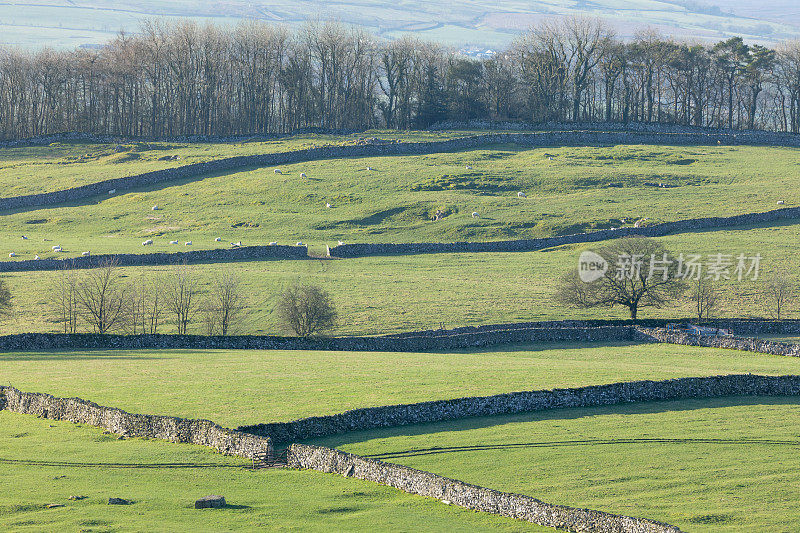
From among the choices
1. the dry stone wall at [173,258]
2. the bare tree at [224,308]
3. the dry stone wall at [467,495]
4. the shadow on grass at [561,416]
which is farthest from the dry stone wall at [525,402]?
the dry stone wall at [173,258]

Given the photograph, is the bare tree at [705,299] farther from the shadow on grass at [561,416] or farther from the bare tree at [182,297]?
the bare tree at [182,297]

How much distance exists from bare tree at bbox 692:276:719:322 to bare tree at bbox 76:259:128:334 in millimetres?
37041

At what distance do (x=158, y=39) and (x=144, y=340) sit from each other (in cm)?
9589

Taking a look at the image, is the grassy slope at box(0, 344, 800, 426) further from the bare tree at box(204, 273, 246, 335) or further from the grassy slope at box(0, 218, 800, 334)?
the bare tree at box(204, 273, 246, 335)

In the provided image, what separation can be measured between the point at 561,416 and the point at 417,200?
173 ft

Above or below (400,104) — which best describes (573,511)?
below

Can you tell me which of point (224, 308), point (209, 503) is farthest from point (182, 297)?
point (209, 503)

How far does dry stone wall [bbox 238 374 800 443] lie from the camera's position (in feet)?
105

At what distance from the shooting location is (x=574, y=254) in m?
71.3

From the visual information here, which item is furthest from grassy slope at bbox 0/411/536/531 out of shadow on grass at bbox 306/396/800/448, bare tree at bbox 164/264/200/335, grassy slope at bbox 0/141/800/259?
grassy slope at bbox 0/141/800/259

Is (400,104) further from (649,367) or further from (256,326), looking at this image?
(649,367)

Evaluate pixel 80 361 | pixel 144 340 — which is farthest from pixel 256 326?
pixel 80 361

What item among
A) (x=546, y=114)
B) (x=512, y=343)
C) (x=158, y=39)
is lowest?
(x=512, y=343)

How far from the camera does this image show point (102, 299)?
53.8m
